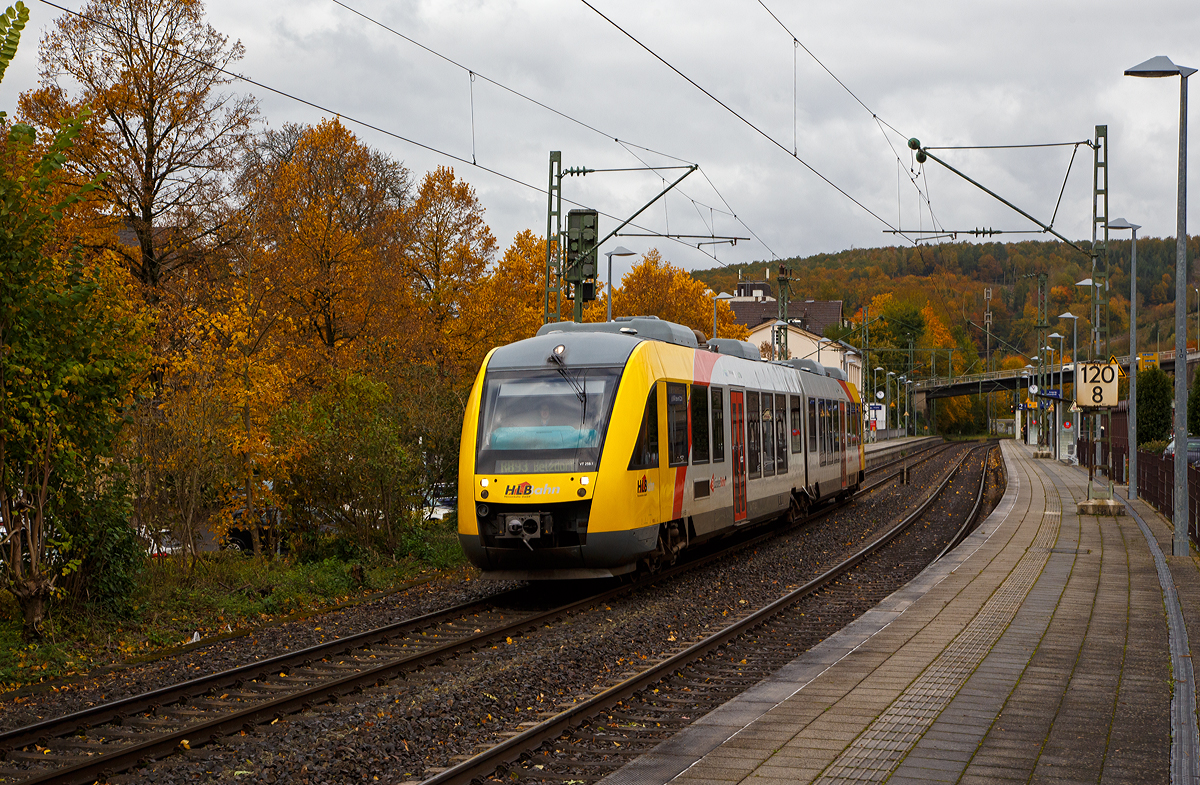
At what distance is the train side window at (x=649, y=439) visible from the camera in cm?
1316

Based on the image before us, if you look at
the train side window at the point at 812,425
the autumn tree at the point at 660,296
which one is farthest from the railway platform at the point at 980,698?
the autumn tree at the point at 660,296

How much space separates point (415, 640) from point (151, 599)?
10.7ft

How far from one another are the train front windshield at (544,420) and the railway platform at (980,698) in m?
3.69

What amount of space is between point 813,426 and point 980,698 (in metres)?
16.2

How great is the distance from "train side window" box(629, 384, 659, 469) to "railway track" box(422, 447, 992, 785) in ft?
7.46

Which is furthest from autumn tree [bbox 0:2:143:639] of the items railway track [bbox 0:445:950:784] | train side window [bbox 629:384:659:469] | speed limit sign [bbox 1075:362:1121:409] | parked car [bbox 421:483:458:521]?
speed limit sign [bbox 1075:362:1121:409]

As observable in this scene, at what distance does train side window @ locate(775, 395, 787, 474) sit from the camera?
20.2 meters

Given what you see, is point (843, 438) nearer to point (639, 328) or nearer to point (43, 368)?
point (639, 328)

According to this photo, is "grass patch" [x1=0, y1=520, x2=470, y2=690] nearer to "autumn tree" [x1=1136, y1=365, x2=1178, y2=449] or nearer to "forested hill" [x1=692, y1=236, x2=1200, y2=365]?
"autumn tree" [x1=1136, y1=365, x2=1178, y2=449]

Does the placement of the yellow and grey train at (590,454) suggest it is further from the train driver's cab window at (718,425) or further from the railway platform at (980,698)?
the railway platform at (980,698)

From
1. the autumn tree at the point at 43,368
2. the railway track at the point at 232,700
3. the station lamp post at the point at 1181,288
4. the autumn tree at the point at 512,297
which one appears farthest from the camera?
the autumn tree at the point at 512,297

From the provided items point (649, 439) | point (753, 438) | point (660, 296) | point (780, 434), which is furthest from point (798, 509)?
point (660, 296)

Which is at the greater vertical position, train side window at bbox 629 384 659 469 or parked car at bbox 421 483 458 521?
train side window at bbox 629 384 659 469

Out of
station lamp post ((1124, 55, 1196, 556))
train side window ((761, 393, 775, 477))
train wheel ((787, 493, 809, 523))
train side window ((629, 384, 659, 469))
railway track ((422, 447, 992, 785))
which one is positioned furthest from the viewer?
train wheel ((787, 493, 809, 523))
